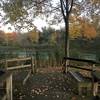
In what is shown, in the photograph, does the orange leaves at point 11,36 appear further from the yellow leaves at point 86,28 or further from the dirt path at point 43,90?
the dirt path at point 43,90

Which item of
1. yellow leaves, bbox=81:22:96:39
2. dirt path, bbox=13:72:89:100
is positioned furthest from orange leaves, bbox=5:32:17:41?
dirt path, bbox=13:72:89:100

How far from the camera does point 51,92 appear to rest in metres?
8.45

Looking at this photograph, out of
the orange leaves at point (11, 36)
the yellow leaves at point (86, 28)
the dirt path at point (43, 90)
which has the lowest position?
the dirt path at point (43, 90)

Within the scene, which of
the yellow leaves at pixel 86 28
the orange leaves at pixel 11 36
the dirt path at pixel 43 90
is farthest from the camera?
the orange leaves at pixel 11 36

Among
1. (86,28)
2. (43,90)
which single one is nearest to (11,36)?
(86,28)

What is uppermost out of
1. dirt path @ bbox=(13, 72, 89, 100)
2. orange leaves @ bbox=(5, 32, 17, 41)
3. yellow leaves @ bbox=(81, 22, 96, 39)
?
yellow leaves @ bbox=(81, 22, 96, 39)

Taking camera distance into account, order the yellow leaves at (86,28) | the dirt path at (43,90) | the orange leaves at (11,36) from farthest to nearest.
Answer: the orange leaves at (11,36) → the yellow leaves at (86,28) → the dirt path at (43,90)

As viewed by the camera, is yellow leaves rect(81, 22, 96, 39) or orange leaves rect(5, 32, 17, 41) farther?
orange leaves rect(5, 32, 17, 41)

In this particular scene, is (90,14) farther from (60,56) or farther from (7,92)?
(7,92)

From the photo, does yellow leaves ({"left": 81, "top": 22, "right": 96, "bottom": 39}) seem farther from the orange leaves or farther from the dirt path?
the orange leaves

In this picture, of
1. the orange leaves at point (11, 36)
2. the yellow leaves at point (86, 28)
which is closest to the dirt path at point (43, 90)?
the yellow leaves at point (86, 28)

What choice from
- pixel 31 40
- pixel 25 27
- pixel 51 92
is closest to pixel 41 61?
pixel 25 27

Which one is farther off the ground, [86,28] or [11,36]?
[86,28]

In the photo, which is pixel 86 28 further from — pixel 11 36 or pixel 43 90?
pixel 11 36
